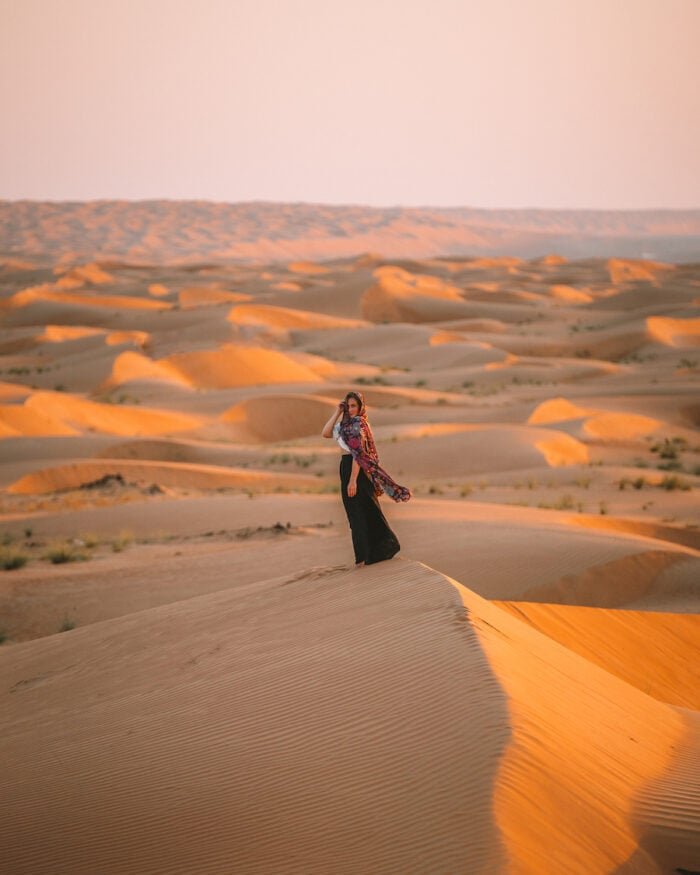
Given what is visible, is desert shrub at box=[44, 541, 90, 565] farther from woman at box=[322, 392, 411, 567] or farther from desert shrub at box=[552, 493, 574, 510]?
desert shrub at box=[552, 493, 574, 510]

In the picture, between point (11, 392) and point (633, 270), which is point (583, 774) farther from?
point (633, 270)

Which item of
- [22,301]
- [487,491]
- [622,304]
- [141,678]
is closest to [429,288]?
[622,304]

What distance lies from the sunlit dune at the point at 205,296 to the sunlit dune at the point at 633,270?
32429 mm

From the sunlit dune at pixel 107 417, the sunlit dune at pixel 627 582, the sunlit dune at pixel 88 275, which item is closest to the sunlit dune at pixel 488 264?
the sunlit dune at pixel 88 275

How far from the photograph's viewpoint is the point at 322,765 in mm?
4980

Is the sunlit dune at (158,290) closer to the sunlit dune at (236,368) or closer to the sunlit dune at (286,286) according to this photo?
the sunlit dune at (286,286)

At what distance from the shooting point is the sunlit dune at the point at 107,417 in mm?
25766

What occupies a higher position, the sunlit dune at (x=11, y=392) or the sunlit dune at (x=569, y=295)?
the sunlit dune at (x=569, y=295)

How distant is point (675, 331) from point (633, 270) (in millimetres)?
41761

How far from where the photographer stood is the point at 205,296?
58844mm

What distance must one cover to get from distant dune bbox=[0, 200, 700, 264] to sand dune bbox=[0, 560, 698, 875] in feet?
377

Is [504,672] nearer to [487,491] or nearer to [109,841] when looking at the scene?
[109,841]

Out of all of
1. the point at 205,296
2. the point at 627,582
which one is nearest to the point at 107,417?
the point at 627,582

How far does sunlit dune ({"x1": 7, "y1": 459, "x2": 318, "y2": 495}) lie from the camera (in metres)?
18.7
